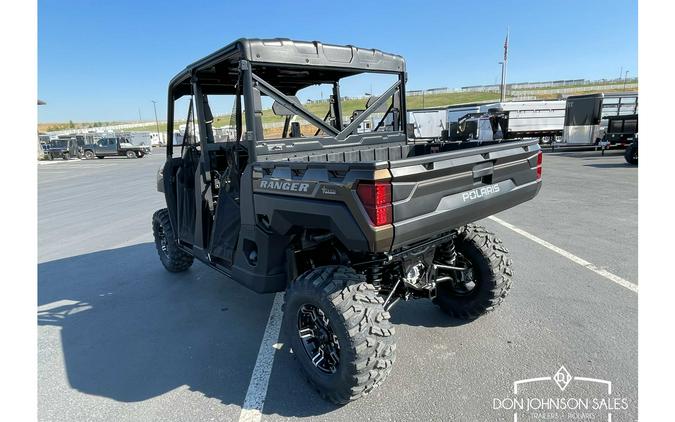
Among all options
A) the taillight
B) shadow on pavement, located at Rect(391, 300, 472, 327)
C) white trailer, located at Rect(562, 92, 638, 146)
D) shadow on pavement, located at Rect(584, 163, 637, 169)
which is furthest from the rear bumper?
white trailer, located at Rect(562, 92, 638, 146)

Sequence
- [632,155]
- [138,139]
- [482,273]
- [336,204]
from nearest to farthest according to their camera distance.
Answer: [336,204]
[482,273]
[632,155]
[138,139]

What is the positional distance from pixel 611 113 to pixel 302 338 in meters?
27.6

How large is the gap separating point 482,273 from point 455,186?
4.32ft

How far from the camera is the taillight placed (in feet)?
6.62

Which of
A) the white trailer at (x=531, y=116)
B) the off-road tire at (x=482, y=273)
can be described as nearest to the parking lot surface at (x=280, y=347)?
the off-road tire at (x=482, y=273)

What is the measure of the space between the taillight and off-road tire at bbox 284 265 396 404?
662mm

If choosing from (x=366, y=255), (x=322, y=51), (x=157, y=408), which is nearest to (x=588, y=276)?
(x=366, y=255)

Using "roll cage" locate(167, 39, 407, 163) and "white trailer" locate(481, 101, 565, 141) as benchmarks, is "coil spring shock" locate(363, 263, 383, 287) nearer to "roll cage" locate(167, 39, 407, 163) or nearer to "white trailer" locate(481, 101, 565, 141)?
"roll cage" locate(167, 39, 407, 163)

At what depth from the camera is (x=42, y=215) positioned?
9508mm

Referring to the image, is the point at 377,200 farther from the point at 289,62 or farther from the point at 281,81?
the point at 281,81

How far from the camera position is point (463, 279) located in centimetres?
348

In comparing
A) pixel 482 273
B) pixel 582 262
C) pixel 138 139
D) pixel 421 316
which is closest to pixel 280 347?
pixel 421 316

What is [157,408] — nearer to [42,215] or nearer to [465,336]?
[465,336]

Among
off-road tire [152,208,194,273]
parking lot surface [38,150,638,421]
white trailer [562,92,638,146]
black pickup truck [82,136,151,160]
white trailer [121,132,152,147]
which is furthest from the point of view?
white trailer [121,132,152,147]
